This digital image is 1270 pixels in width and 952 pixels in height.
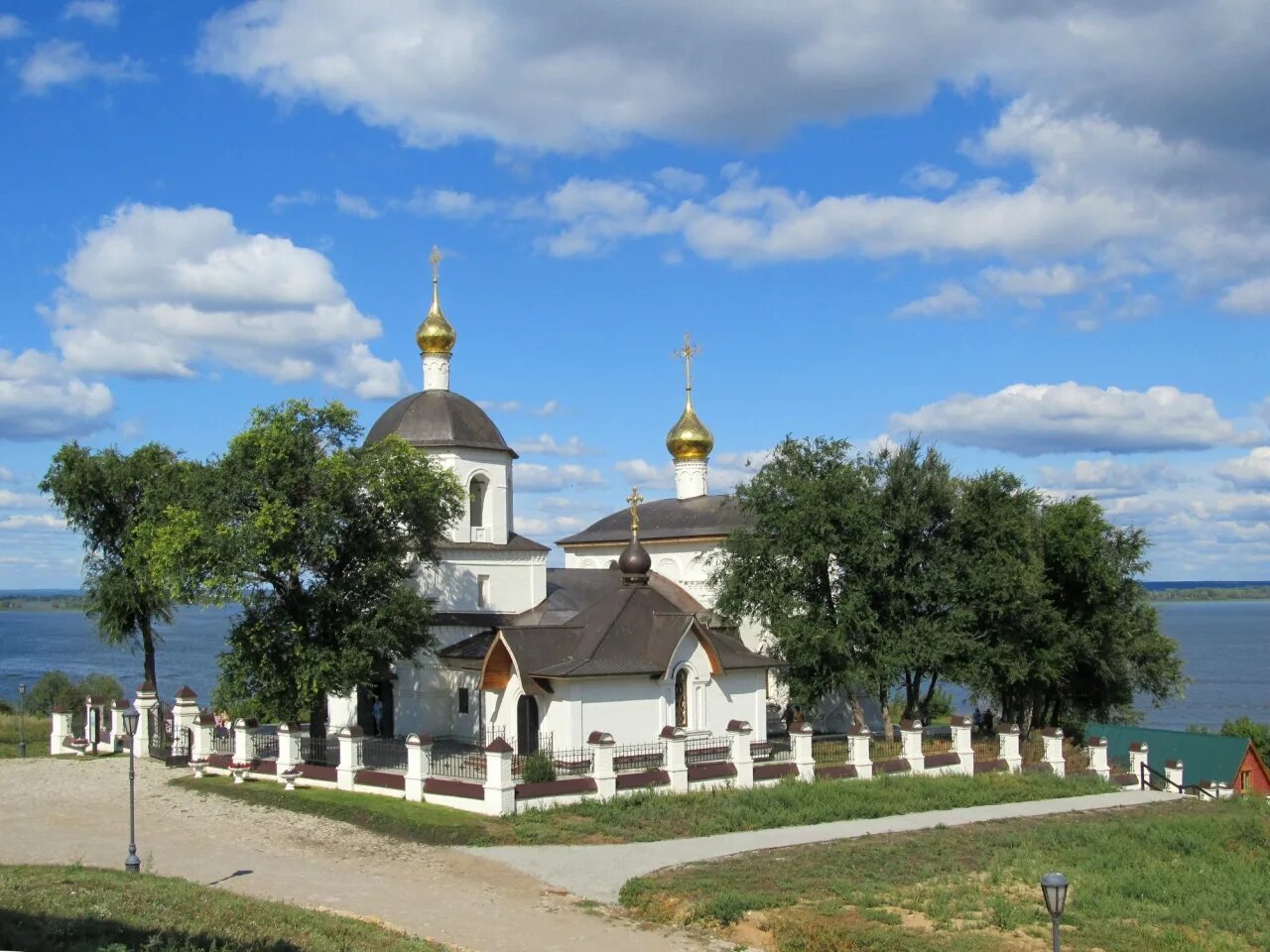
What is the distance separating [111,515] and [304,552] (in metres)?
11.4

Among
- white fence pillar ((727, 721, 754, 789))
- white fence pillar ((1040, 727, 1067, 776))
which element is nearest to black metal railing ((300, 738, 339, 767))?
white fence pillar ((727, 721, 754, 789))

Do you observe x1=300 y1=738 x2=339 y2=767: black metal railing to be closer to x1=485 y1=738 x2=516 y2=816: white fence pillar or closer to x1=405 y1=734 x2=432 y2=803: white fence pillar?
x1=405 y1=734 x2=432 y2=803: white fence pillar

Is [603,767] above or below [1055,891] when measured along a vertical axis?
below

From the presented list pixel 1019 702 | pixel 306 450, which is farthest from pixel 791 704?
pixel 306 450

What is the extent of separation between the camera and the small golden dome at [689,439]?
3653 centimetres

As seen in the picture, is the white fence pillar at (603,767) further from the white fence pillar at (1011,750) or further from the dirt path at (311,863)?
the white fence pillar at (1011,750)

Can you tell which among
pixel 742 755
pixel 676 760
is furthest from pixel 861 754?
pixel 676 760

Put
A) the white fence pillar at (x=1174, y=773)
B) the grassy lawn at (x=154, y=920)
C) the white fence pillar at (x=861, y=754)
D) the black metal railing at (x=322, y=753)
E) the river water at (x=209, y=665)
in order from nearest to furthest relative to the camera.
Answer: the grassy lawn at (x=154, y=920) → the white fence pillar at (x=861, y=754) → the black metal railing at (x=322, y=753) → the white fence pillar at (x=1174, y=773) → the river water at (x=209, y=665)

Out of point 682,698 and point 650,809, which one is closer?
point 650,809

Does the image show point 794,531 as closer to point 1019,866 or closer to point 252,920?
point 1019,866

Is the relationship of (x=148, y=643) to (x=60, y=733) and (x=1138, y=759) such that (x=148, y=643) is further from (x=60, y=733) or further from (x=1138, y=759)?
(x=1138, y=759)

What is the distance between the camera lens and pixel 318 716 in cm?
2439

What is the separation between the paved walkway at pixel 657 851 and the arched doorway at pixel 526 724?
6938 mm

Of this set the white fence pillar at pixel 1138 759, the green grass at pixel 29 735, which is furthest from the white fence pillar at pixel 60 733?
the white fence pillar at pixel 1138 759
